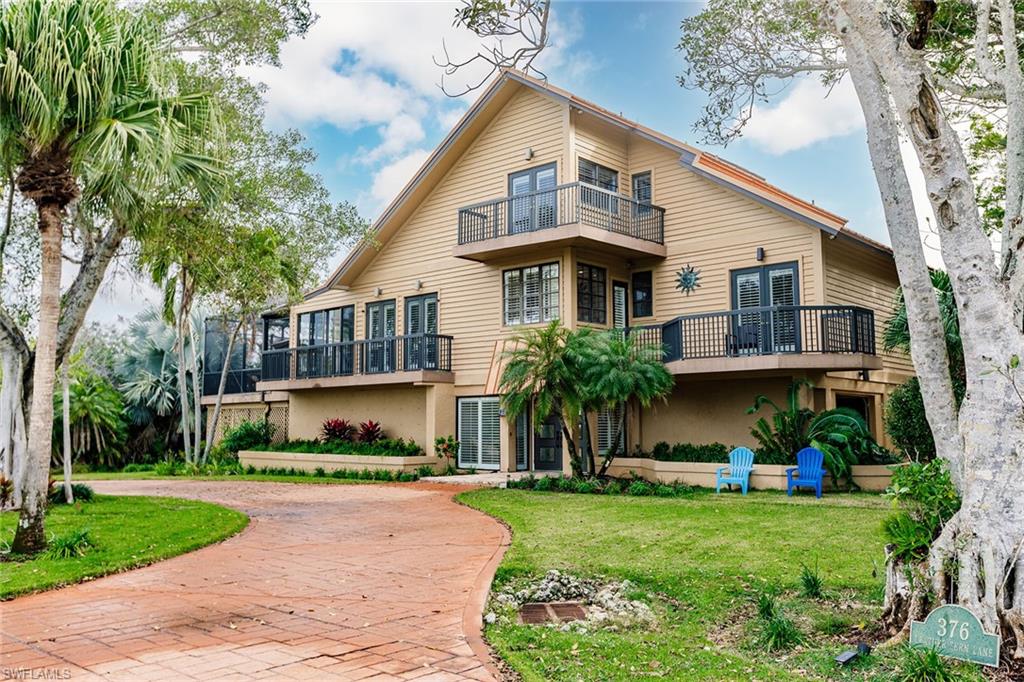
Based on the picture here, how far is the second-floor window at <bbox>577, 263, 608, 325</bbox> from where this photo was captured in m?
19.8

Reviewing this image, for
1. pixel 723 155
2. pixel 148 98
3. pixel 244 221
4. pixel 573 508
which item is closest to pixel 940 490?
pixel 573 508

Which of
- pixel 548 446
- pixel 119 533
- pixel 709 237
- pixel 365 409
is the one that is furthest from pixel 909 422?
pixel 365 409

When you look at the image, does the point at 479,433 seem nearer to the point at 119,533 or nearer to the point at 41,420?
the point at 119,533

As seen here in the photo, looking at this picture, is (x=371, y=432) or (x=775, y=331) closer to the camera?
(x=775, y=331)

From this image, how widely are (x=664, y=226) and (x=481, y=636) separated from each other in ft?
51.8

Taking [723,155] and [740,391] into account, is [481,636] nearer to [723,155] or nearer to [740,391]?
[740,391]

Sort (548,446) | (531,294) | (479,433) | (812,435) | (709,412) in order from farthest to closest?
1. (479,433)
2. (531,294)
3. (548,446)
4. (709,412)
5. (812,435)

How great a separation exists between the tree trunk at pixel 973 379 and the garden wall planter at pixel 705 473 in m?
10.1

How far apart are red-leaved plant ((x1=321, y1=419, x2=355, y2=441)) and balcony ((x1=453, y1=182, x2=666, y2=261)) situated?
276 inches

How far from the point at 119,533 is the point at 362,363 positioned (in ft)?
45.4

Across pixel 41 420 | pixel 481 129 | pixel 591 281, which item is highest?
pixel 481 129

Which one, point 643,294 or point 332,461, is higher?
point 643,294

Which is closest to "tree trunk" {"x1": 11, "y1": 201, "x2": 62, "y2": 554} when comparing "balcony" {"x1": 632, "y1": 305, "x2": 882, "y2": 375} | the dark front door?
"balcony" {"x1": 632, "y1": 305, "x2": 882, "y2": 375}

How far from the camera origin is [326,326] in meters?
27.1
